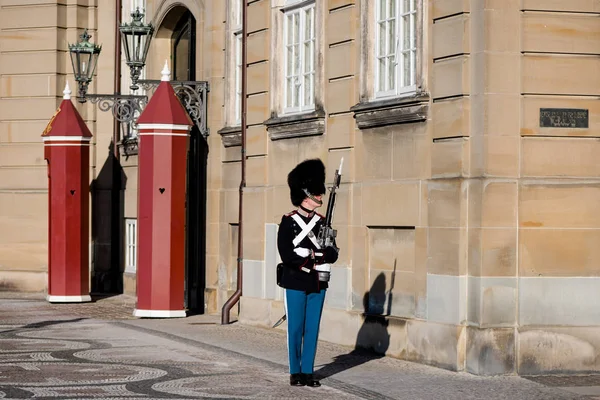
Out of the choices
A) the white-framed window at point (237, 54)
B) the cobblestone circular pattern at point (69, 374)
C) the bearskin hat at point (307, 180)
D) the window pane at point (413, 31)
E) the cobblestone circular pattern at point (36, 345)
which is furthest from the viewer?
the white-framed window at point (237, 54)

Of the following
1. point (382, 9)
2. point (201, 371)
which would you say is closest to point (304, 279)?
point (201, 371)

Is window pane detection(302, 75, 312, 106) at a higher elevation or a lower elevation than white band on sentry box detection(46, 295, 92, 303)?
higher

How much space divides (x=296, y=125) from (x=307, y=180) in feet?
17.4

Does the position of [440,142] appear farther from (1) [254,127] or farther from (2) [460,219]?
(1) [254,127]

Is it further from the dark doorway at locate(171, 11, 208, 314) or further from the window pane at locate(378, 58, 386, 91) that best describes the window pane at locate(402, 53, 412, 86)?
the dark doorway at locate(171, 11, 208, 314)

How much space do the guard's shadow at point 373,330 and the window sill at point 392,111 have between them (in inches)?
63.1

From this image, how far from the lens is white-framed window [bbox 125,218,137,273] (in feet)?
84.7

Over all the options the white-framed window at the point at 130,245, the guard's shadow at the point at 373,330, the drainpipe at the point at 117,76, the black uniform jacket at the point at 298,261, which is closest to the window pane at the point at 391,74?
the guard's shadow at the point at 373,330

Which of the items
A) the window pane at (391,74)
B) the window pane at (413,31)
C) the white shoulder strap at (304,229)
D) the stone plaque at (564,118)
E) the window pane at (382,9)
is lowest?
the white shoulder strap at (304,229)

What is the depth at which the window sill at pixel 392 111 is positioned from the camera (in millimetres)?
14219

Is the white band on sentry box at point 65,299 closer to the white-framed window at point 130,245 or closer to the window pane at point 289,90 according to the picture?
the white-framed window at point 130,245

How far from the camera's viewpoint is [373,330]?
49.8 ft

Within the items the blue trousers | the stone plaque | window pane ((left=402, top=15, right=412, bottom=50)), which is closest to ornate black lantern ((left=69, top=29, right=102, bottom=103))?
window pane ((left=402, top=15, right=412, bottom=50))

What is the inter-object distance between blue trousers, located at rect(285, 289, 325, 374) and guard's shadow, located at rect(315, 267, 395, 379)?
2.29 m
